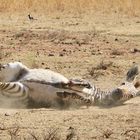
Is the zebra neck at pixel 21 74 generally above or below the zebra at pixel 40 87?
above

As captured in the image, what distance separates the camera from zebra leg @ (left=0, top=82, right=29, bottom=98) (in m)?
8.49

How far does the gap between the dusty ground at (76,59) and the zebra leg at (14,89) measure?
8.9 inches

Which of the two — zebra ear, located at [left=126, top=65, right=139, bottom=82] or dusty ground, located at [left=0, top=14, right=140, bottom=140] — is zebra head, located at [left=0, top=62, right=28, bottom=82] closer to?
dusty ground, located at [left=0, top=14, right=140, bottom=140]

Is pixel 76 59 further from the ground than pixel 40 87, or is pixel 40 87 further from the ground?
pixel 40 87

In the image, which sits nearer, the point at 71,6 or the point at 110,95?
the point at 110,95

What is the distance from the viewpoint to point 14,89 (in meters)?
8.52

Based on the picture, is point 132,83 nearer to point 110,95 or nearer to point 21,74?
point 110,95

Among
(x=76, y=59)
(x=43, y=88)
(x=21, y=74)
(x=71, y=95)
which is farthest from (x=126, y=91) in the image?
(x=76, y=59)

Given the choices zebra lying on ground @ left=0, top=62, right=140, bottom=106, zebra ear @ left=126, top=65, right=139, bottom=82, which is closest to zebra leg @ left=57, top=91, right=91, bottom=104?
zebra lying on ground @ left=0, top=62, right=140, bottom=106

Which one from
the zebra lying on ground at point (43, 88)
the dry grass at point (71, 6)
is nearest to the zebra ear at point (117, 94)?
the zebra lying on ground at point (43, 88)

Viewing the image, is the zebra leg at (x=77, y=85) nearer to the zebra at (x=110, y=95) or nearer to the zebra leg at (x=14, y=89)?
the zebra at (x=110, y=95)

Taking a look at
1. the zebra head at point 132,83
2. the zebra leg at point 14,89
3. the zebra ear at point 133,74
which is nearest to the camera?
the zebra leg at point 14,89

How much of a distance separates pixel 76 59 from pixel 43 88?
4428mm

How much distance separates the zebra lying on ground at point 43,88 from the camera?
27.9 ft
